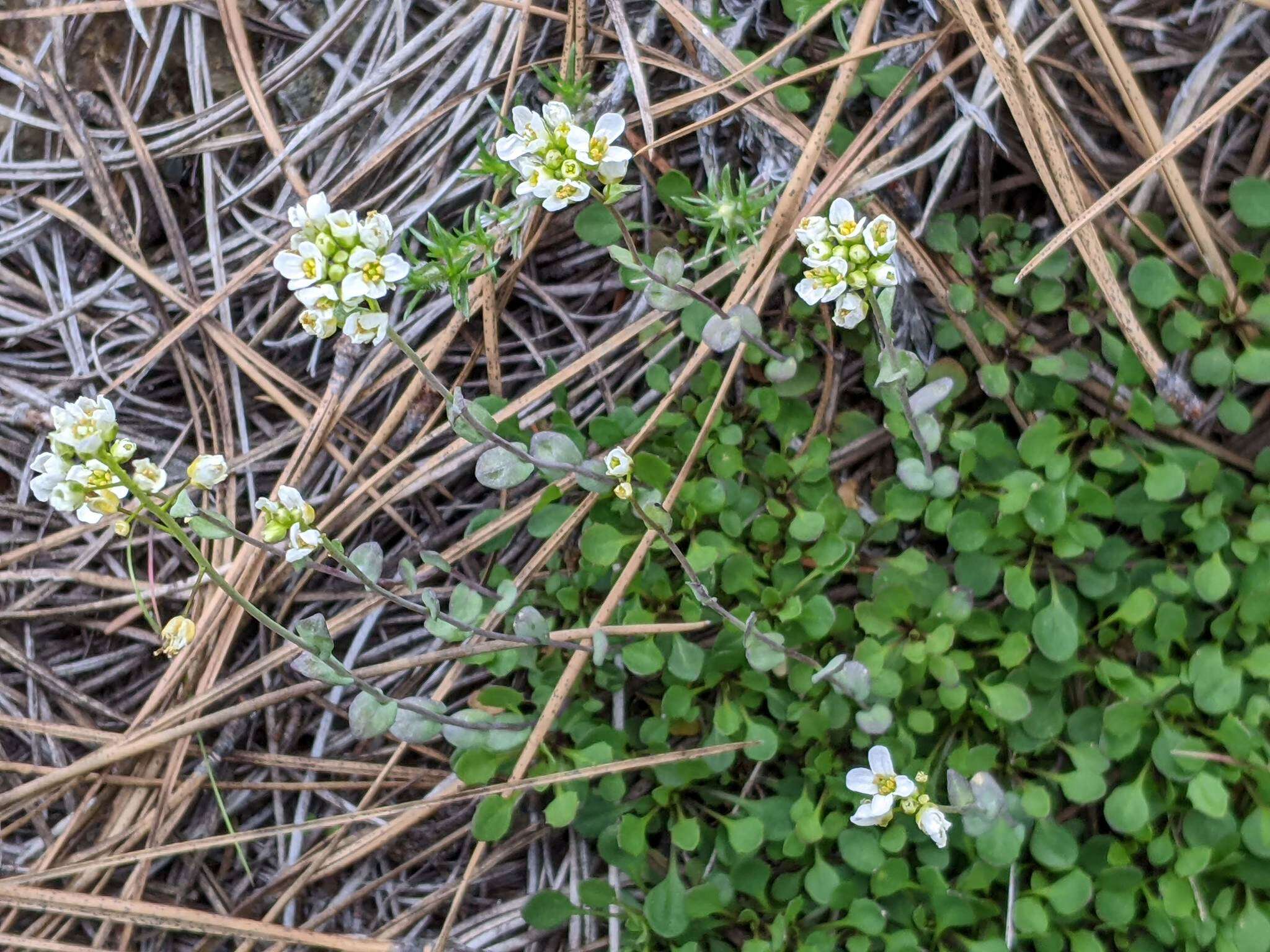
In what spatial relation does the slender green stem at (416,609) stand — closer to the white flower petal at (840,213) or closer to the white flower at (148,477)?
the white flower at (148,477)

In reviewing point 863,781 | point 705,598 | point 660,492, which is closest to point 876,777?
point 863,781

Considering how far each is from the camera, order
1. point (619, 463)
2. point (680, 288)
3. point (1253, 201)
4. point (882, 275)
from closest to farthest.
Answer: point (882, 275)
point (619, 463)
point (680, 288)
point (1253, 201)

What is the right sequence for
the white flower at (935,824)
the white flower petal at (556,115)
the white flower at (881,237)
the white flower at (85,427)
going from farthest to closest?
1. the white flower at (935,824)
2. the white flower petal at (556,115)
3. the white flower at (881,237)
4. the white flower at (85,427)

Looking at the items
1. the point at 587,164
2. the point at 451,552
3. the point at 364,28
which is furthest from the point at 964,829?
the point at 364,28

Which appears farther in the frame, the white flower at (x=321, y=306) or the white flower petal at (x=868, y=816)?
the white flower petal at (x=868, y=816)

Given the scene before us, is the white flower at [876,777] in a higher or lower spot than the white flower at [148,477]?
lower

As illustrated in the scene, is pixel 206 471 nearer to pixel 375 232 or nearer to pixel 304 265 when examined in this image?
pixel 304 265

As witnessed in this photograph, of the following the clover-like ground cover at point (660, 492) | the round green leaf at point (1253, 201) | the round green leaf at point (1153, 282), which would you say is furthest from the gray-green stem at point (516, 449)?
the round green leaf at point (1253, 201)
